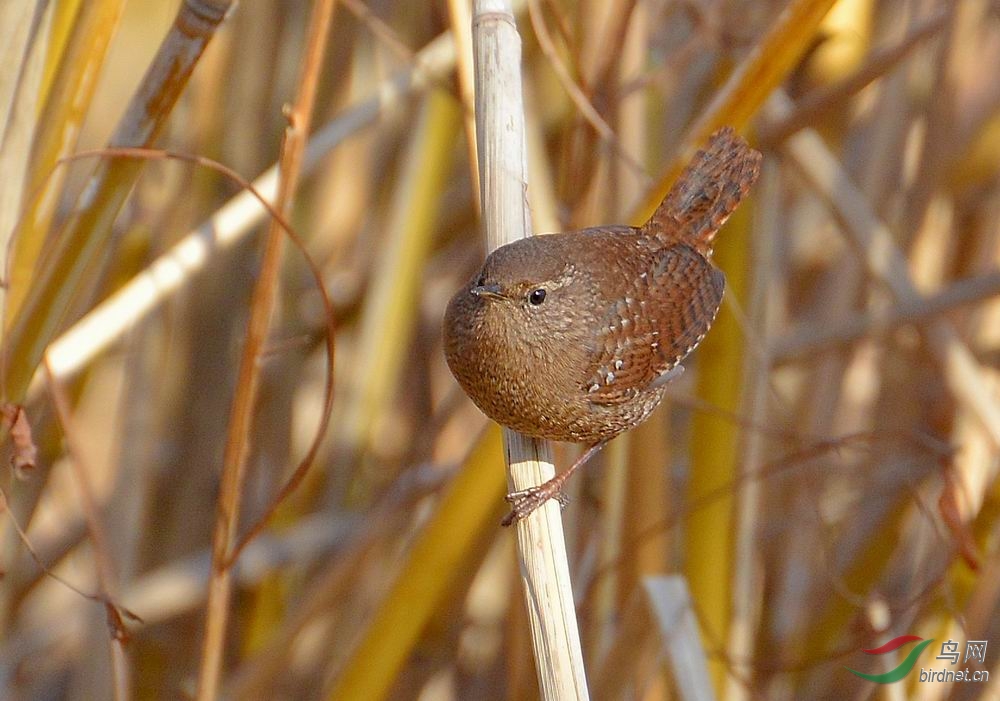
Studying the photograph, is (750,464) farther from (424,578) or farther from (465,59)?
(465,59)

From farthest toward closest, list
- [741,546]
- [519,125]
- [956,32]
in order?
[956,32], [741,546], [519,125]

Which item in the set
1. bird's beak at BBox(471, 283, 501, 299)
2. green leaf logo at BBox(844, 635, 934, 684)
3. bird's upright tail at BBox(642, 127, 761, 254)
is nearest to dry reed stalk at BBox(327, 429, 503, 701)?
bird's beak at BBox(471, 283, 501, 299)

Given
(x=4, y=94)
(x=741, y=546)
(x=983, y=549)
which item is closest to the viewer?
(x=4, y=94)

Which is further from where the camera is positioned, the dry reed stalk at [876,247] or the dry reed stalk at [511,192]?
the dry reed stalk at [876,247]

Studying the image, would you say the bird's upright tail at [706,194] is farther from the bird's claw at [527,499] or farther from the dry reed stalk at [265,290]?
the dry reed stalk at [265,290]

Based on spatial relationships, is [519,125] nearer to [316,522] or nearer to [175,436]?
[316,522]

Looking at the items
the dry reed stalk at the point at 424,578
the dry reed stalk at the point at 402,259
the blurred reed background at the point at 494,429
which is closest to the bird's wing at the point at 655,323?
the blurred reed background at the point at 494,429

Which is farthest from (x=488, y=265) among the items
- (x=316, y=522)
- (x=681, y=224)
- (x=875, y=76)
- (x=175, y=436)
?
(x=175, y=436)

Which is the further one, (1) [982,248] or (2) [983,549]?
(1) [982,248]
